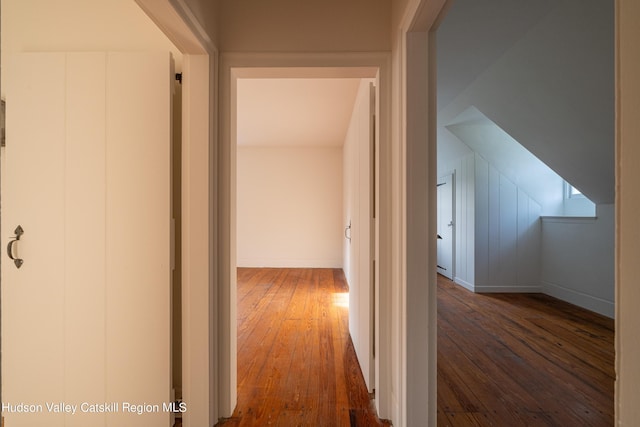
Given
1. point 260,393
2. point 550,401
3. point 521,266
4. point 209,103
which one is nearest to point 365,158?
point 209,103

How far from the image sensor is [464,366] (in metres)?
2.16

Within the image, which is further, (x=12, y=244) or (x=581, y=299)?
(x=581, y=299)

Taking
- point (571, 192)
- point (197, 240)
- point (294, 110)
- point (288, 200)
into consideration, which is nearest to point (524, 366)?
point (197, 240)

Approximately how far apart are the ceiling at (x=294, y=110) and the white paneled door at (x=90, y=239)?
5.75 feet

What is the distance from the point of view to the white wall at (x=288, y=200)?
615cm

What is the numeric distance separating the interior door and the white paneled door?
14.9 ft

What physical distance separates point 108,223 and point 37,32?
4.03 feet

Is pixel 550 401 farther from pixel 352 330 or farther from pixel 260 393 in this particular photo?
pixel 260 393

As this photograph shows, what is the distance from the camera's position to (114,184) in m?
1.57

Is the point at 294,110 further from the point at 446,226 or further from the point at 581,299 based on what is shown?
the point at 581,299

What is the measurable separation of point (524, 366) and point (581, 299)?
6.78ft

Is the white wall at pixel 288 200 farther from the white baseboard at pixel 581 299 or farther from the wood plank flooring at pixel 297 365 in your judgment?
the white baseboard at pixel 581 299

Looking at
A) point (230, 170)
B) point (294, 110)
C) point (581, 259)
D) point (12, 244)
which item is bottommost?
point (581, 259)

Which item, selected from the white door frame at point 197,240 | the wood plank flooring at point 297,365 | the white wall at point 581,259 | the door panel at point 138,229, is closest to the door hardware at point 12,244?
the door panel at point 138,229
